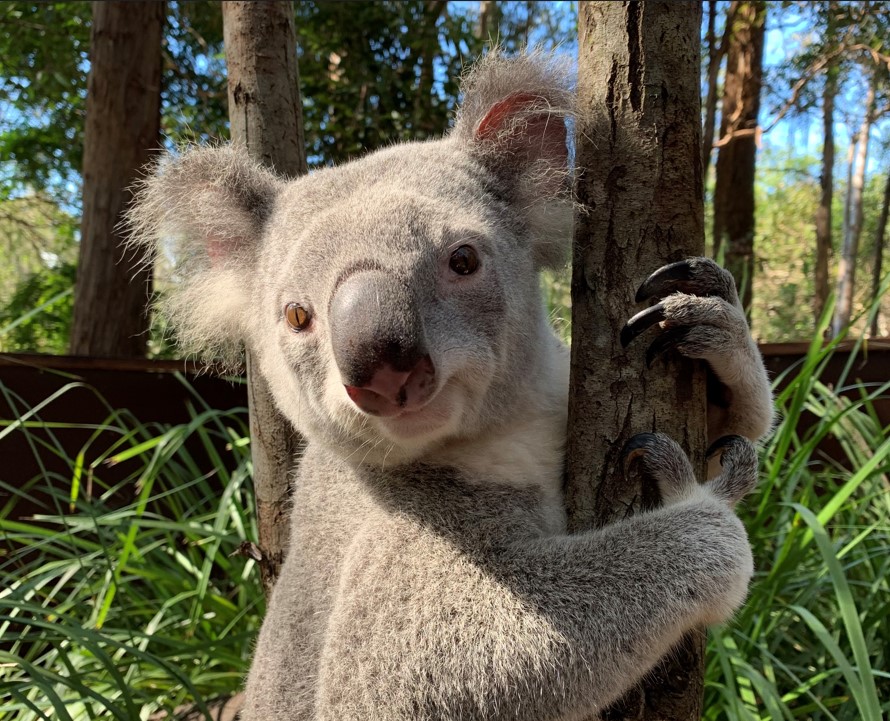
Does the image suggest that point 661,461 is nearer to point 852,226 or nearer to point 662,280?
point 662,280

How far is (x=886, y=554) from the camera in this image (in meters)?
2.66

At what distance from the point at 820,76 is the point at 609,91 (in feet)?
23.4

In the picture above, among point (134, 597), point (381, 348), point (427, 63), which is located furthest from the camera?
point (427, 63)

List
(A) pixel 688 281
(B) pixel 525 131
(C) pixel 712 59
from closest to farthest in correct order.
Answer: (A) pixel 688 281 → (B) pixel 525 131 → (C) pixel 712 59

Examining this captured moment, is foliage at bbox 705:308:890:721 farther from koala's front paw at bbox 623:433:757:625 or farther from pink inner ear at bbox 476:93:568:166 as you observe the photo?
pink inner ear at bbox 476:93:568:166

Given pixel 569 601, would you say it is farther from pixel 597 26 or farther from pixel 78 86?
pixel 78 86

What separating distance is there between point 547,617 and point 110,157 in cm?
505

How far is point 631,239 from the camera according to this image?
1.38 metres

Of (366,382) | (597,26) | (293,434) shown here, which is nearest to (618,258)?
(597,26)

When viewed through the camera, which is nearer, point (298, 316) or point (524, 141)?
point (298, 316)

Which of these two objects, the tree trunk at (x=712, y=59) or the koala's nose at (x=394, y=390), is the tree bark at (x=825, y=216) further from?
the koala's nose at (x=394, y=390)

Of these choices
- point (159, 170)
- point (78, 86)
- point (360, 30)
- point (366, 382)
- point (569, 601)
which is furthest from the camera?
point (78, 86)

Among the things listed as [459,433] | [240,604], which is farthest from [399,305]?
[240,604]

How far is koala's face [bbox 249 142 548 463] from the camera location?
1231 mm
